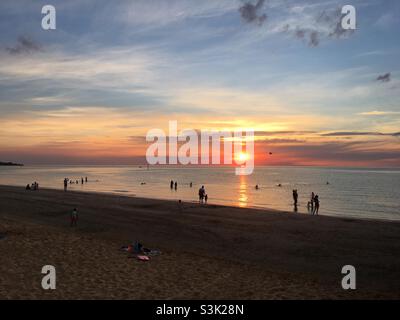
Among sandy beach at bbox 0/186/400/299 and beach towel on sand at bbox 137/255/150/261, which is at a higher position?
beach towel on sand at bbox 137/255/150/261

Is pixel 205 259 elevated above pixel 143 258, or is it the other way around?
pixel 143 258

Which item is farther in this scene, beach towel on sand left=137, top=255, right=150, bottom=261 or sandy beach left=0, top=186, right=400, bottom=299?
beach towel on sand left=137, top=255, right=150, bottom=261

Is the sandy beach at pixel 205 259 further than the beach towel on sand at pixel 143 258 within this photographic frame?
No

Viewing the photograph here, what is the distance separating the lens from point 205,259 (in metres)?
16.4

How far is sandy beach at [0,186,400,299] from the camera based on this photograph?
12.0 m

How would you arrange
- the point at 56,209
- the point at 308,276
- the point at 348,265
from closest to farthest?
the point at 308,276, the point at 348,265, the point at 56,209

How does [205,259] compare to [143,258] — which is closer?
[143,258]

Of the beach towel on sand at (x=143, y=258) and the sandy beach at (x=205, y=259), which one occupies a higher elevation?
the beach towel on sand at (x=143, y=258)

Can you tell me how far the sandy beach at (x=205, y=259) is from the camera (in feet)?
39.5
